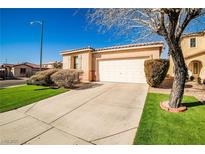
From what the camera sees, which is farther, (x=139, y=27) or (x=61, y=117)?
(x=139, y=27)

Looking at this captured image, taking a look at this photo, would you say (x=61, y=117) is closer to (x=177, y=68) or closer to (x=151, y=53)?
(x=177, y=68)

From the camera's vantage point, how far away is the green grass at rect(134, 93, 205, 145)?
3.12 metres

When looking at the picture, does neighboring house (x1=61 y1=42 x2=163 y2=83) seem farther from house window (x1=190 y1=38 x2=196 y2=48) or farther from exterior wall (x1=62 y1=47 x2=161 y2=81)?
house window (x1=190 y1=38 x2=196 y2=48)

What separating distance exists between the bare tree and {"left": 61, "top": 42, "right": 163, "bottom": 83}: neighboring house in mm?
5685

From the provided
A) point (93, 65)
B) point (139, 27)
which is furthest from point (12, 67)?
point (139, 27)

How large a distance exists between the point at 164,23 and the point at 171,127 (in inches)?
142

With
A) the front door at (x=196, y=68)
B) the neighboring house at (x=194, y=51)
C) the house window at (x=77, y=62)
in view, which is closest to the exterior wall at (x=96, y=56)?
the house window at (x=77, y=62)

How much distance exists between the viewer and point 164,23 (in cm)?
513

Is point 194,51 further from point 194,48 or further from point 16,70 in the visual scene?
point 16,70

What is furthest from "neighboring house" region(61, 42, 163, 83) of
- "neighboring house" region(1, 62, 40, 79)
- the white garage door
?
"neighboring house" region(1, 62, 40, 79)

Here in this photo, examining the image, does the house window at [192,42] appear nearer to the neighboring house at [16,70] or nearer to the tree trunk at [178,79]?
the tree trunk at [178,79]

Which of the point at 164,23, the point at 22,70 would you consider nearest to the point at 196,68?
the point at 164,23
